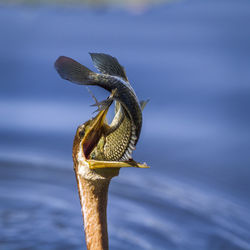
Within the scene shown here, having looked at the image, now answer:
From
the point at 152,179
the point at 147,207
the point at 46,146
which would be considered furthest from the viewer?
the point at 46,146

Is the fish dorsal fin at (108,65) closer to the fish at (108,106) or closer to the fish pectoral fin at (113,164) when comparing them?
the fish at (108,106)

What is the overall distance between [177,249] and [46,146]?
0.95m

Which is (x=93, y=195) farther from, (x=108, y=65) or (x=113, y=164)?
(x=108, y=65)

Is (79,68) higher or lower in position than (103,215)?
higher

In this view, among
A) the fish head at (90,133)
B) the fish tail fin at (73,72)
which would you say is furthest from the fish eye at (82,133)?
the fish tail fin at (73,72)

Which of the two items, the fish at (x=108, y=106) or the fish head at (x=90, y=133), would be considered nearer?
the fish at (x=108, y=106)

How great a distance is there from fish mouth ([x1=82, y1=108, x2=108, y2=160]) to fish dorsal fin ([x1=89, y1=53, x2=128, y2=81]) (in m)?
0.10

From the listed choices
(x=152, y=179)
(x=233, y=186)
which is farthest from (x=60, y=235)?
(x=233, y=186)

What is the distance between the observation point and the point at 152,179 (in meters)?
2.40

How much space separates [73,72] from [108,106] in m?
0.10

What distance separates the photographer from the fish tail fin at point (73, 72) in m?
1.24

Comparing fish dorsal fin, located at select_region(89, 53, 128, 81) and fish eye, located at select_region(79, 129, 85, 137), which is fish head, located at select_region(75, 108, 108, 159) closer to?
fish eye, located at select_region(79, 129, 85, 137)

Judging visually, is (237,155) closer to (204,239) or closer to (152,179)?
(152,179)

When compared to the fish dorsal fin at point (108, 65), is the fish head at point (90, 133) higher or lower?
lower
